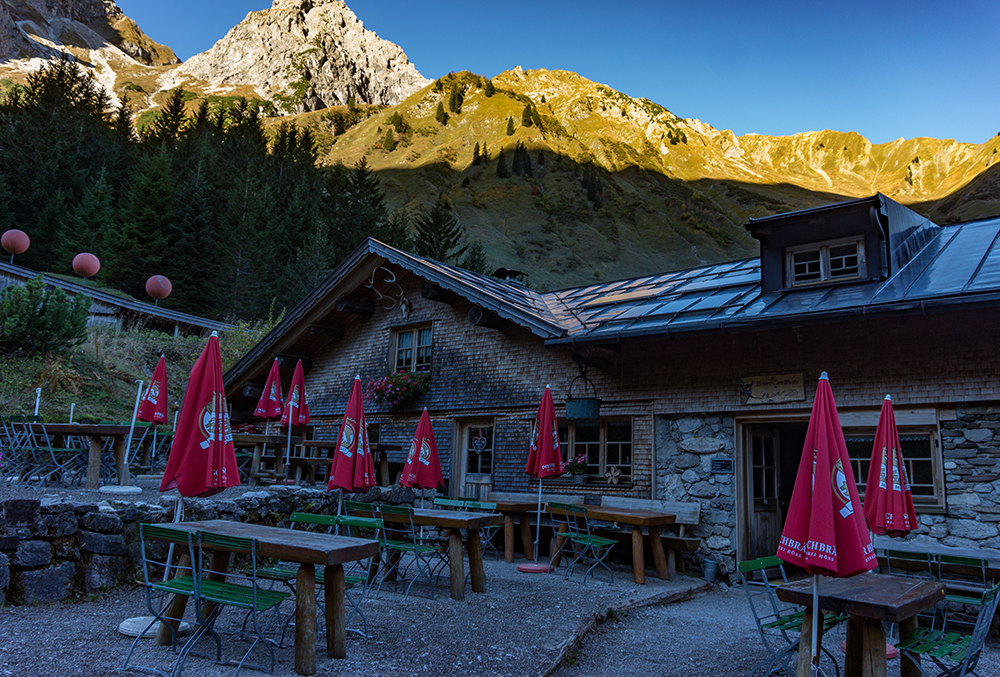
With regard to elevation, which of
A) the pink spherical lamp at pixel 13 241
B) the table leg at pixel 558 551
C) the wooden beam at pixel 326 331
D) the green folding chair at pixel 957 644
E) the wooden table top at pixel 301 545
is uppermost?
the pink spherical lamp at pixel 13 241

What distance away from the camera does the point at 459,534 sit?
6289mm

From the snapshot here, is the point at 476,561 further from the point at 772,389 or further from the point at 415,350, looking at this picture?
the point at 415,350

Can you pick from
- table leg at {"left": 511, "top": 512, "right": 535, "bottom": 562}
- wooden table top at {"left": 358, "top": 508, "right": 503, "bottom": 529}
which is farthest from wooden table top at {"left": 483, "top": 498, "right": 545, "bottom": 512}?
wooden table top at {"left": 358, "top": 508, "right": 503, "bottom": 529}

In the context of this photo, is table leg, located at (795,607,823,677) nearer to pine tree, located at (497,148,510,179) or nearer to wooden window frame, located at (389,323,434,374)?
wooden window frame, located at (389,323,434,374)

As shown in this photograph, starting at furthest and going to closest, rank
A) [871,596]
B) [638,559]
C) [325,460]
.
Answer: [325,460] → [638,559] → [871,596]

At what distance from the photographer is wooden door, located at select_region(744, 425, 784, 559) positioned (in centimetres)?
847

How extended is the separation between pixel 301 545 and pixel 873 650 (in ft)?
11.4

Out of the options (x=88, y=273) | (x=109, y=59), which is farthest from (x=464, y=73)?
(x=88, y=273)

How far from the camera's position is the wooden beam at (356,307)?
41.2 ft

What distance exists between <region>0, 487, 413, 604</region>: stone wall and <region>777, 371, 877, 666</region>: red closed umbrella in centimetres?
548

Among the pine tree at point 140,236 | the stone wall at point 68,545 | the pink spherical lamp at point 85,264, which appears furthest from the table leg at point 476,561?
the pine tree at point 140,236

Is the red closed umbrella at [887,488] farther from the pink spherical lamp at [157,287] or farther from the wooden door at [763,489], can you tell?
the pink spherical lamp at [157,287]

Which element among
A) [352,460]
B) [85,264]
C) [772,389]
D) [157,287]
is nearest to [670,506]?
[772,389]

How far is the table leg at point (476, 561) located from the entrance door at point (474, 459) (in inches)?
153
